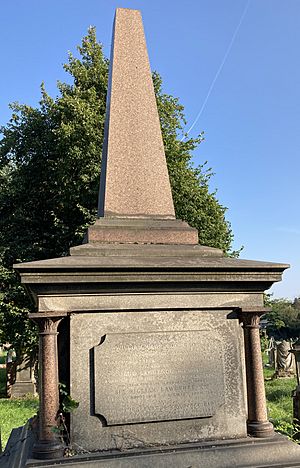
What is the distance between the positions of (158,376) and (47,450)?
1.12 meters

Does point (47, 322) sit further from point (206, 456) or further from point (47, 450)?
point (206, 456)

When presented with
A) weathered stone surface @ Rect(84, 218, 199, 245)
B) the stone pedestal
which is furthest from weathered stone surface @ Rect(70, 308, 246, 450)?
the stone pedestal

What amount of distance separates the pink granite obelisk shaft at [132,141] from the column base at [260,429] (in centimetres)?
234

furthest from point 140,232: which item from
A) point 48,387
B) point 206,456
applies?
point 206,456

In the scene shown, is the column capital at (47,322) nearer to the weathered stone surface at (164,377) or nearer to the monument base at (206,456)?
the weathered stone surface at (164,377)

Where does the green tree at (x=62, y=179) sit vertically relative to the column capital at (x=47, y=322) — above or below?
above

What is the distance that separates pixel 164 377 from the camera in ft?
13.1

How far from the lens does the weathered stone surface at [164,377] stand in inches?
151

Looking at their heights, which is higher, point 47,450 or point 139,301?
point 139,301

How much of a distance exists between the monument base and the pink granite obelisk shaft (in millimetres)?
2405

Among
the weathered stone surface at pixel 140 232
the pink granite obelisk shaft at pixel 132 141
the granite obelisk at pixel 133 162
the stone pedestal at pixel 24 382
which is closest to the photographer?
the weathered stone surface at pixel 140 232

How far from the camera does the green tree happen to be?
1466 cm

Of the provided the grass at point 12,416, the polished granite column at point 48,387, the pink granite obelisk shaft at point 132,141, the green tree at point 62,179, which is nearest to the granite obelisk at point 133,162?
the pink granite obelisk shaft at point 132,141

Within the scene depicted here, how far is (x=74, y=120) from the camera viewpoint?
15297mm
